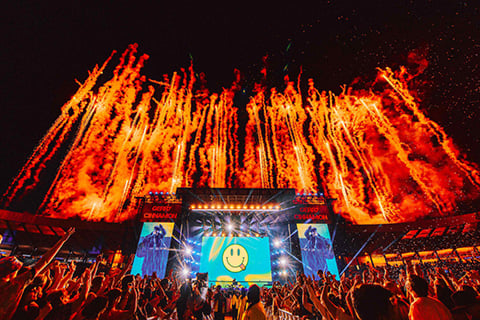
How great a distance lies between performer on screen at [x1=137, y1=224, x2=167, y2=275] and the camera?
1364 cm

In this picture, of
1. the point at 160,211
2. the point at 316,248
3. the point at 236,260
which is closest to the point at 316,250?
the point at 316,248

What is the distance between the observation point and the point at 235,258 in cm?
1622

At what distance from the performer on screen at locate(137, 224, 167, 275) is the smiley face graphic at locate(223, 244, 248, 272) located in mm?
4966

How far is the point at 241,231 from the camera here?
19.5 metres

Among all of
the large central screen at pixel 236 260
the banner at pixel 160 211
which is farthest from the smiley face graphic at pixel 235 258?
the banner at pixel 160 211

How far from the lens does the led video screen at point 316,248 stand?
14.2 meters

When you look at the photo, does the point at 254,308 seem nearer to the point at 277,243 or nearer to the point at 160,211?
the point at 160,211

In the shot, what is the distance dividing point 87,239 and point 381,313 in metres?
23.7

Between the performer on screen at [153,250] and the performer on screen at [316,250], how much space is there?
10.4m

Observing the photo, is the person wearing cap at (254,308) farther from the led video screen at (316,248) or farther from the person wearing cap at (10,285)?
the led video screen at (316,248)

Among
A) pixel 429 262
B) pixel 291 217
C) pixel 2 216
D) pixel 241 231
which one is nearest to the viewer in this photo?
pixel 2 216

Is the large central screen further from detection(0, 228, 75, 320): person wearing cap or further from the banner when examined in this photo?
detection(0, 228, 75, 320): person wearing cap

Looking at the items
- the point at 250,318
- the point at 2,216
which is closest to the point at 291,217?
the point at 250,318

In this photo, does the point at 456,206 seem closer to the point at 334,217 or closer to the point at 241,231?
the point at 334,217
